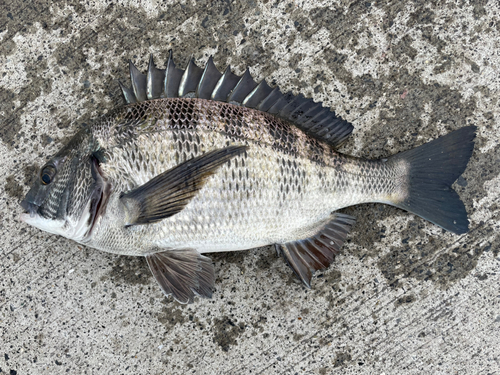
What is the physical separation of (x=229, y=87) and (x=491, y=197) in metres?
1.82

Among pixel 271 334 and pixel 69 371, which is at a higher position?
pixel 69 371

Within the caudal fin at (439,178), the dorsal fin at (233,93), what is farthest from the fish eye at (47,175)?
the caudal fin at (439,178)

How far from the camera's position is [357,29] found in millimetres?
2186

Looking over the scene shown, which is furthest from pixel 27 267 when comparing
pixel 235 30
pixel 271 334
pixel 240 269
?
pixel 235 30

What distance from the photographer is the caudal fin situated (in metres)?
1.97

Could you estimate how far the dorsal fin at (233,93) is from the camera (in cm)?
184

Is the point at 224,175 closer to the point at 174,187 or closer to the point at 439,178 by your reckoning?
the point at 174,187

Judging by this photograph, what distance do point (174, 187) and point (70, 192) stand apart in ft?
1.88

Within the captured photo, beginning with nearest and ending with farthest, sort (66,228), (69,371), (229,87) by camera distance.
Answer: (66,228), (229,87), (69,371)

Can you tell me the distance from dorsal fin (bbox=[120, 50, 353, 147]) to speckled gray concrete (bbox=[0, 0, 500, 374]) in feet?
0.92

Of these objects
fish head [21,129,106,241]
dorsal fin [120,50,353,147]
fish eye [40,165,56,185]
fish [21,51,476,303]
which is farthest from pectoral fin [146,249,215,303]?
dorsal fin [120,50,353,147]

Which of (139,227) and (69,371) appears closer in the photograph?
(139,227)

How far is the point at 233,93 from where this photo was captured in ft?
6.19

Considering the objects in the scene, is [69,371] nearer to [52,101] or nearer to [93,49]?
[52,101]
